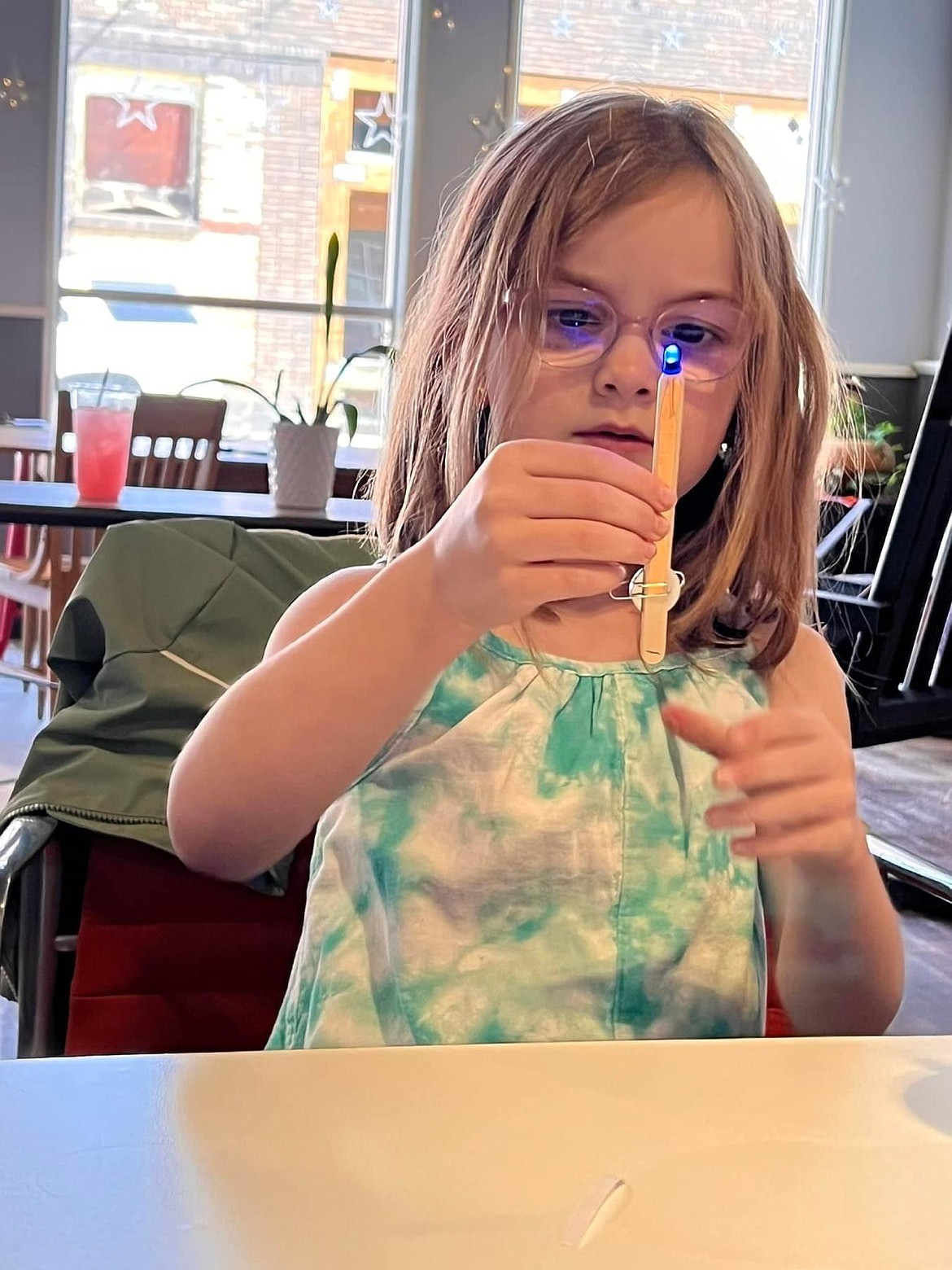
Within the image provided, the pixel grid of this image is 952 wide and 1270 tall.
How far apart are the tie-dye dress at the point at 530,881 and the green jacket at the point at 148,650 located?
0.26m

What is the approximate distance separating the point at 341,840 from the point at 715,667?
0.25m

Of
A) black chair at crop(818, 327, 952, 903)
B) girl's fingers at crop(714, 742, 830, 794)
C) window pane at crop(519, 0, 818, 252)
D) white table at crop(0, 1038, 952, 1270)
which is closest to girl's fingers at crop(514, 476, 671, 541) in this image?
girl's fingers at crop(714, 742, 830, 794)

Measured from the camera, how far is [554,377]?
29.2 inches

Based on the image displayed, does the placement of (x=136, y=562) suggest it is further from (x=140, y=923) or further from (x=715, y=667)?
(x=715, y=667)

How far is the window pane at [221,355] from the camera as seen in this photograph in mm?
5113

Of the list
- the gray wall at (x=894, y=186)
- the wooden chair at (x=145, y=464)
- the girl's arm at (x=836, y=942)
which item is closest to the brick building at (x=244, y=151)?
the gray wall at (x=894, y=186)

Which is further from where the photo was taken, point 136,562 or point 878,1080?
point 136,562

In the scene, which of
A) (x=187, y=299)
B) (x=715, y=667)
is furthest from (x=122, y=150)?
(x=715, y=667)

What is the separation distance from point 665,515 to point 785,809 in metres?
0.14

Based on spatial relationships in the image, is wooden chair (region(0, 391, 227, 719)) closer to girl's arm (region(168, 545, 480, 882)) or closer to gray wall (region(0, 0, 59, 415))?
gray wall (region(0, 0, 59, 415))

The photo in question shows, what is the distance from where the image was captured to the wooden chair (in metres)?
3.40

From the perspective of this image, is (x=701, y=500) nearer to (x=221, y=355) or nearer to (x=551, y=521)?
(x=551, y=521)

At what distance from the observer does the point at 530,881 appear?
789 millimetres

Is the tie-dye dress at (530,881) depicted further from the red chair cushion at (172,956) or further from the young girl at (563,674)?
the red chair cushion at (172,956)
